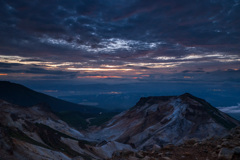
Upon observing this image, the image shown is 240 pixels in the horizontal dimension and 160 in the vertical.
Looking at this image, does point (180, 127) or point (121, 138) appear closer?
point (180, 127)

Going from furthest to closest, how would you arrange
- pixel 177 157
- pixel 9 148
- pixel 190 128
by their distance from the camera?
pixel 190 128 < pixel 9 148 < pixel 177 157

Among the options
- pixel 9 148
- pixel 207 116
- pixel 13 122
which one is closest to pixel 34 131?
pixel 13 122

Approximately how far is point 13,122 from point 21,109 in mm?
50834

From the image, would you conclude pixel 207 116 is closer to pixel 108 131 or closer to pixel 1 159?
pixel 108 131

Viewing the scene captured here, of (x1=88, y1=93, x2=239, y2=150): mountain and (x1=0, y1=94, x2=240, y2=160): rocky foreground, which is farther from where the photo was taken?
(x1=88, y1=93, x2=239, y2=150): mountain

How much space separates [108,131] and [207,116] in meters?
69.3

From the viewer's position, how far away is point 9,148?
2305 cm

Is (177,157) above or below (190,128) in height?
above

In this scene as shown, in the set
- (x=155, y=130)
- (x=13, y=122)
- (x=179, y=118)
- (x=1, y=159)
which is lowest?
(x=155, y=130)

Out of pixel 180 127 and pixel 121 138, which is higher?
pixel 180 127

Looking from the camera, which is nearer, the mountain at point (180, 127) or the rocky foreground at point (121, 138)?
the rocky foreground at point (121, 138)

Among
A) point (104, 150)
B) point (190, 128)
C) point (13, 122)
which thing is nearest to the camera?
point (13, 122)

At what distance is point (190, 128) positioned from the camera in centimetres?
9006

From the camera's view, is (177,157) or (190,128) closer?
(177,157)
